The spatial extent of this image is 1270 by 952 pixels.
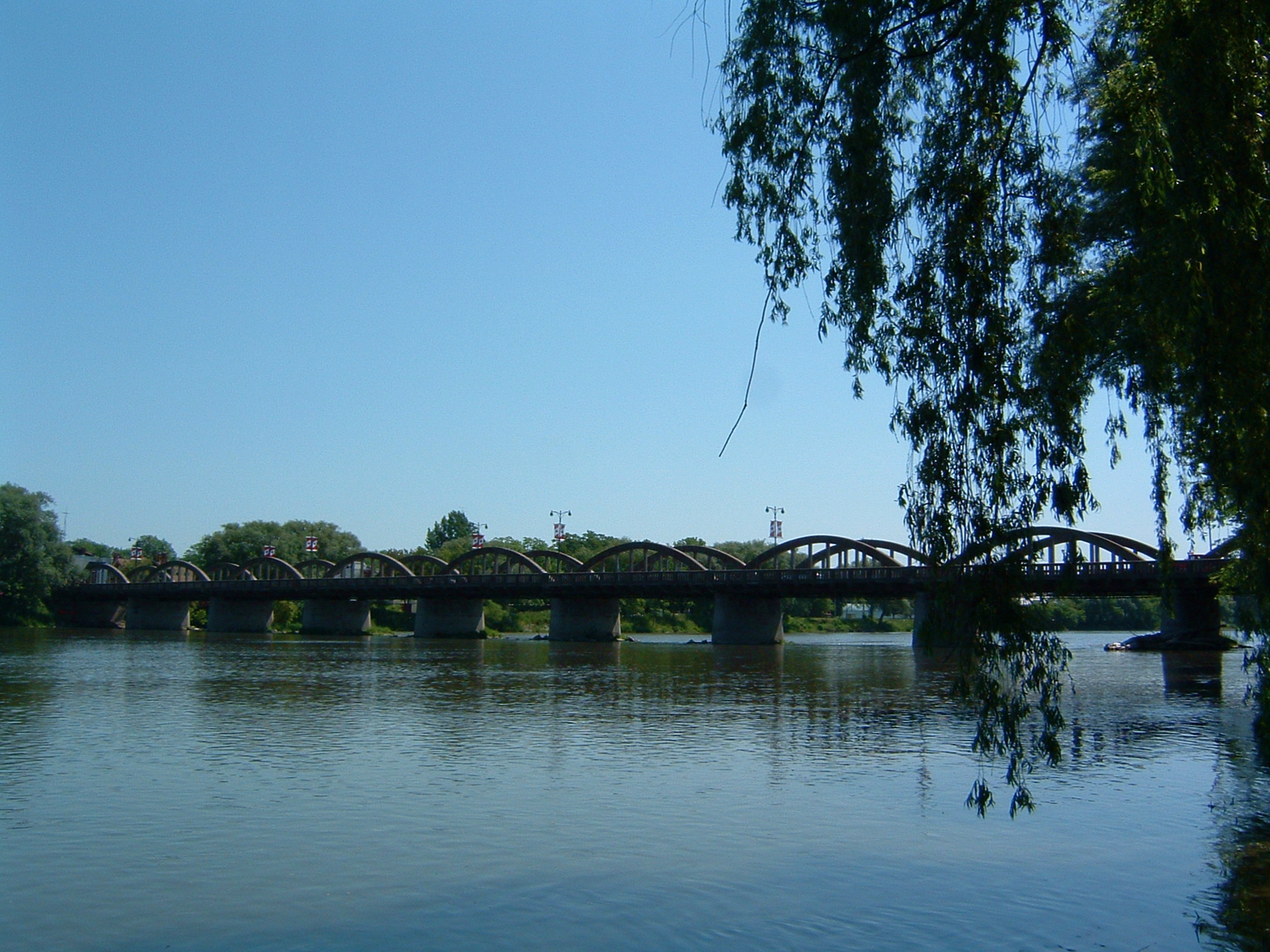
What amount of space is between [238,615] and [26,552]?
19.3 m

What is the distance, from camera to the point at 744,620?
80.6 m

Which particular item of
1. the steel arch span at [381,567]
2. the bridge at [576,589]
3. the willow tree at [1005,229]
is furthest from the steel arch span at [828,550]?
the willow tree at [1005,229]

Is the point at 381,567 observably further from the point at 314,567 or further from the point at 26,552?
the point at 26,552

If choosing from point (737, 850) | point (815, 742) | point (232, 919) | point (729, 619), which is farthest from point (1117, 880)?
point (729, 619)

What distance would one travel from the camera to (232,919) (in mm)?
10375

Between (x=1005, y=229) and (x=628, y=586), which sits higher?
(x=1005, y=229)

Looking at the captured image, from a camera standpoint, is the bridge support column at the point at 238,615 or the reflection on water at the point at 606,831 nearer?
the reflection on water at the point at 606,831

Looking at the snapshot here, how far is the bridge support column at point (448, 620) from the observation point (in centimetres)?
9594

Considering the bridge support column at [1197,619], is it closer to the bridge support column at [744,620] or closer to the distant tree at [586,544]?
the bridge support column at [744,620]

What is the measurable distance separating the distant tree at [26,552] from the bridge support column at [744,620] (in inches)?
2251

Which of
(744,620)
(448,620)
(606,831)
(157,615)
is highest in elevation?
(744,620)

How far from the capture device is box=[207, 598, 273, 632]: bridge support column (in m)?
104

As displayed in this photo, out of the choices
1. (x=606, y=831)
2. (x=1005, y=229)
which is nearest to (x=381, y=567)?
(x=606, y=831)

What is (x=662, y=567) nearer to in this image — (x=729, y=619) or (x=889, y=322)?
(x=729, y=619)
